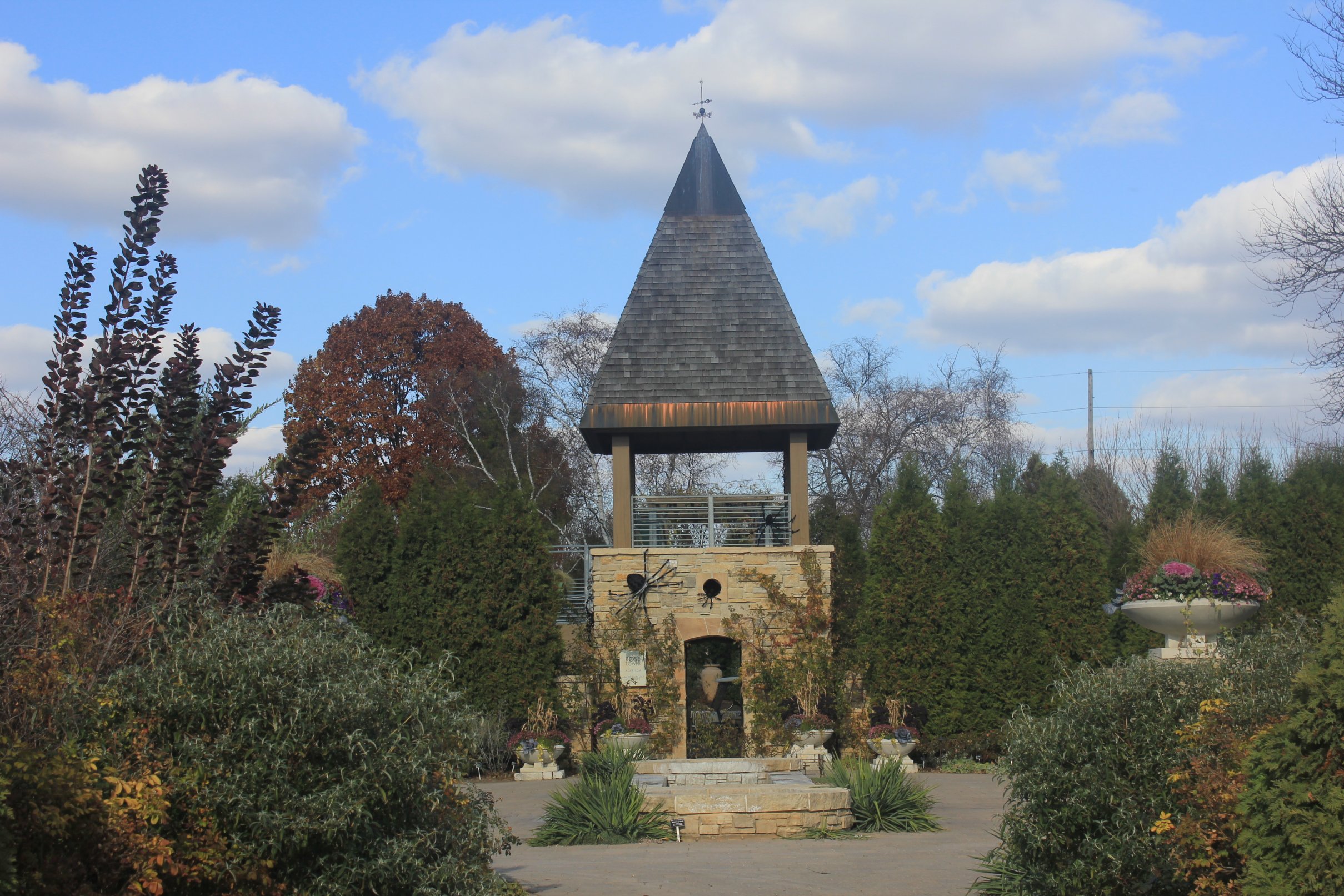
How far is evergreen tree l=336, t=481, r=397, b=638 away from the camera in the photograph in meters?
16.5

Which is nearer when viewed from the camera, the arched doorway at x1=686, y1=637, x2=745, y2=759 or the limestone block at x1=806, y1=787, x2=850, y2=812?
the limestone block at x1=806, y1=787, x2=850, y2=812

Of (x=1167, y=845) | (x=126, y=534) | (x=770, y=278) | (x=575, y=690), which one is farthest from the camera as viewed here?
(x=770, y=278)

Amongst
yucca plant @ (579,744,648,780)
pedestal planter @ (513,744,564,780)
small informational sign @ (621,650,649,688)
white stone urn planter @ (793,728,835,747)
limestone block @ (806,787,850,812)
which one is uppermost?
small informational sign @ (621,650,649,688)

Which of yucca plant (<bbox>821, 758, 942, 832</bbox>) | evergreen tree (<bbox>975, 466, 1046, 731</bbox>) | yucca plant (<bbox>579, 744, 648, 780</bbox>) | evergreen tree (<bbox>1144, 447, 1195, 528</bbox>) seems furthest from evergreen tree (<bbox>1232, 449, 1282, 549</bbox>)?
yucca plant (<bbox>579, 744, 648, 780</bbox>)

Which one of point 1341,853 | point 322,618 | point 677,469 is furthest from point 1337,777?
point 677,469

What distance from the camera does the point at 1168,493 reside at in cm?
1991

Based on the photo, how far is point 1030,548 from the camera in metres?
16.8

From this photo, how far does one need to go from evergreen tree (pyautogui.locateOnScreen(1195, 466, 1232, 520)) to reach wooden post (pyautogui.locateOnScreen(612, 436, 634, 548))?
8.66 metres

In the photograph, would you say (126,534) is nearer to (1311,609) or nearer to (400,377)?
(1311,609)

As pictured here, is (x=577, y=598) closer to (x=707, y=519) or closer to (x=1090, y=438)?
(x=707, y=519)

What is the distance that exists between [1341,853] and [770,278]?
13.5 m

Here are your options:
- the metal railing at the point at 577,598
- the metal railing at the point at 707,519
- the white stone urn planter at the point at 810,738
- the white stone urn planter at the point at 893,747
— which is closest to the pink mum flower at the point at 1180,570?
the white stone urn planter at the point at 893,747

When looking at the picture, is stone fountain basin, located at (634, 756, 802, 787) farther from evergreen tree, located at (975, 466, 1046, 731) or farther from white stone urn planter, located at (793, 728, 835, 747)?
evergreen tree, located at (975, 466, 1046, 731)

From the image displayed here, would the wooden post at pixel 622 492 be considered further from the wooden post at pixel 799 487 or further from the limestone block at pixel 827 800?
the limestone block at pixel 827 800
